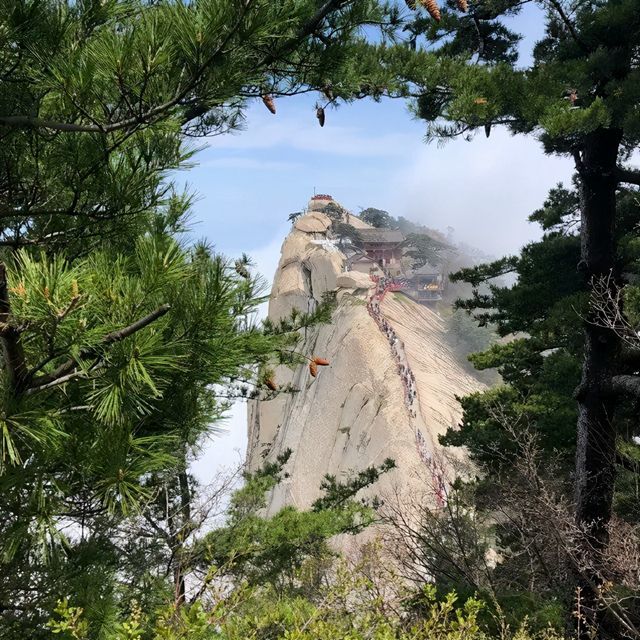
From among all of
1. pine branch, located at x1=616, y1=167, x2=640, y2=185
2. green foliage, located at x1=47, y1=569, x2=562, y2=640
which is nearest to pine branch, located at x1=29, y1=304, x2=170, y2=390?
green foliage, located at x1=47, y1=569, x2=562, y2=640

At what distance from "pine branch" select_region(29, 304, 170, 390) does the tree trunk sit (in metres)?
4.63

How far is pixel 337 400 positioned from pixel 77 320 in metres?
22.2

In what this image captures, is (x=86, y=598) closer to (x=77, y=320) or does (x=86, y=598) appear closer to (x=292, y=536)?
(x=77, y=320)

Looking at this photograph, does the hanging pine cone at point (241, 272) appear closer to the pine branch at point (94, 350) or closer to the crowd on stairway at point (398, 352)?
the pine branch at point (94, 350)

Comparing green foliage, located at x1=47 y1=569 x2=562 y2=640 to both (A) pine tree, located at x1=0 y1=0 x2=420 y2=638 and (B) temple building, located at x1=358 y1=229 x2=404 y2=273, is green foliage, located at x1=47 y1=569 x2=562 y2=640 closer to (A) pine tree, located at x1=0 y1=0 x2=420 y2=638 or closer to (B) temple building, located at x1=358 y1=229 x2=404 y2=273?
(A) pine tree, located at x1=0 y1=0 x2=420 y2=638

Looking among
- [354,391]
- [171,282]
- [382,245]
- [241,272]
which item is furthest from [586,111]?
[382,245]

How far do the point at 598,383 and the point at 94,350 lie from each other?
5.02m

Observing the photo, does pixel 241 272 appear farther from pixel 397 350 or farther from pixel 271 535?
pixel 397 350

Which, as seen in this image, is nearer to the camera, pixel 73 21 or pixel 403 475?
pixel 73 21

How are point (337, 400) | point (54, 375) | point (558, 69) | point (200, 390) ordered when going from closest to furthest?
1. point (54, 375)
2. point (200, 390)
3. point (558, 69)
4. point (337, 400)

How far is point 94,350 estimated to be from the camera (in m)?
2.34

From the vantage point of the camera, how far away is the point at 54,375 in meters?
Result: 2.44

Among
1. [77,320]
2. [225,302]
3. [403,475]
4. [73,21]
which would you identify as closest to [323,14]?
[73,21]

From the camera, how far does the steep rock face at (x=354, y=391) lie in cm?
1942
